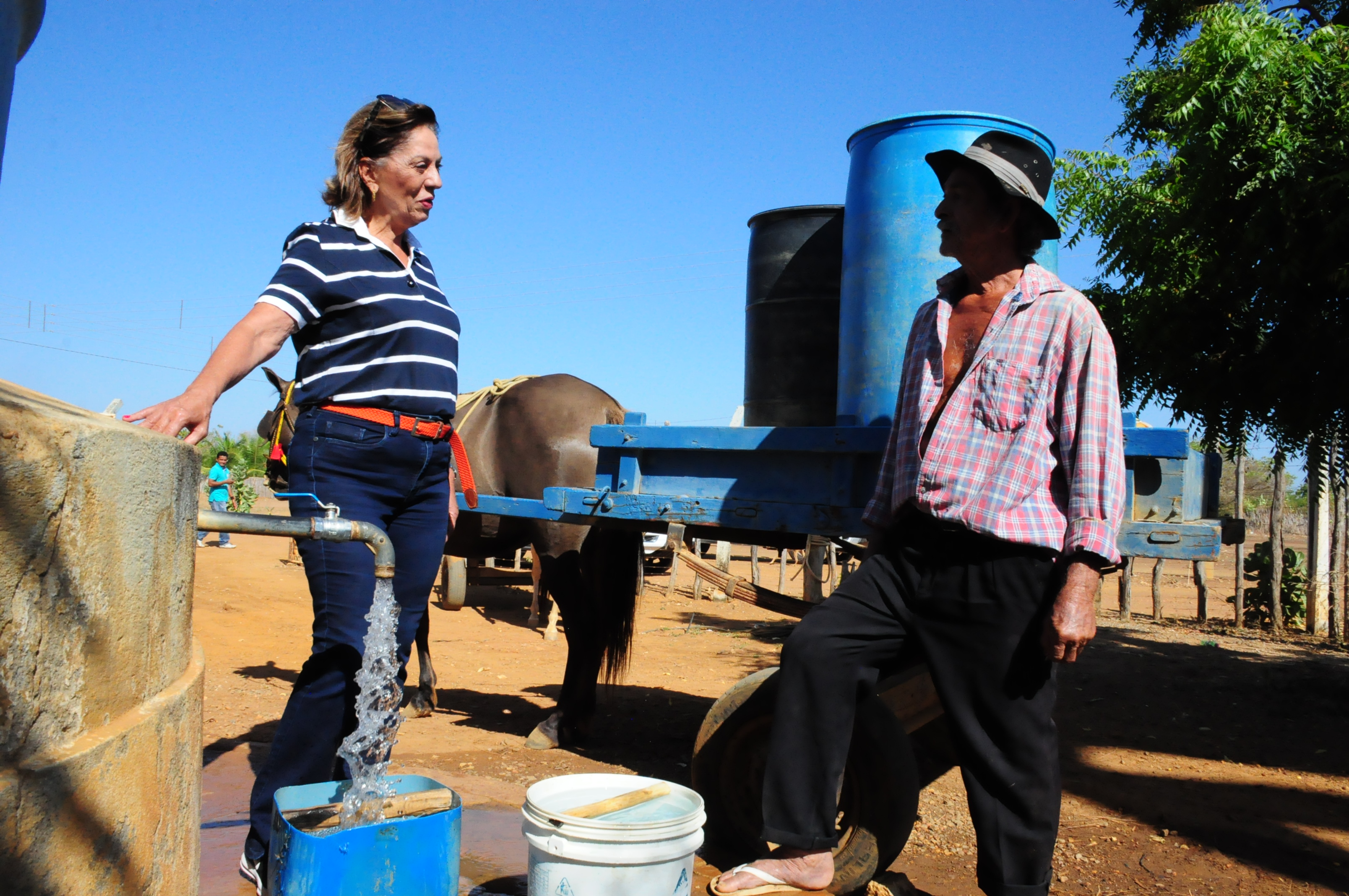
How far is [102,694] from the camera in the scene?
1321 mm

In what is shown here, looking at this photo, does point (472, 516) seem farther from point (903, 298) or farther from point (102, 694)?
point (102, 694)

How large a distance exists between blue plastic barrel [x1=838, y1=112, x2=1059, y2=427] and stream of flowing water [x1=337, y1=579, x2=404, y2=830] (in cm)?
166

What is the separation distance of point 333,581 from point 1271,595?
976 cm

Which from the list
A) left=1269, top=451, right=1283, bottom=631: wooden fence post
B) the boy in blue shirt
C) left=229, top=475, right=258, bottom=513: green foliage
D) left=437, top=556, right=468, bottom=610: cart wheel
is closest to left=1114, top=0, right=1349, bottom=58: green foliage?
left=1269, top=451, right=1283, bottom=631: wooden fence post

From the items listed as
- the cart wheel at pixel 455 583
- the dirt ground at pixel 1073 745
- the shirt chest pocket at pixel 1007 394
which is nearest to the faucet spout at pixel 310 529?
the dirt ground at pixel 1073 745

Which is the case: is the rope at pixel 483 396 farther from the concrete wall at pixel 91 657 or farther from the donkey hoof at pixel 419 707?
the concrete wall at pixel 91 657

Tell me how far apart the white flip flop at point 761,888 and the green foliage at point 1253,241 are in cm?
327

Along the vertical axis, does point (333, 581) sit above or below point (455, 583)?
above

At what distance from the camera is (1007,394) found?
2.16m

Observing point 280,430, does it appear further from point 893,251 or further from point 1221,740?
point 1221,740

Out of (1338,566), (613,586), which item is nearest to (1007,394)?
(613,586)

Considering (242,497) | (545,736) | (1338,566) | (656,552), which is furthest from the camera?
(242,497)

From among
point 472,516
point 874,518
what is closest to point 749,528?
point 874,518

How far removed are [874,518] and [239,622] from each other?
8.01 m
